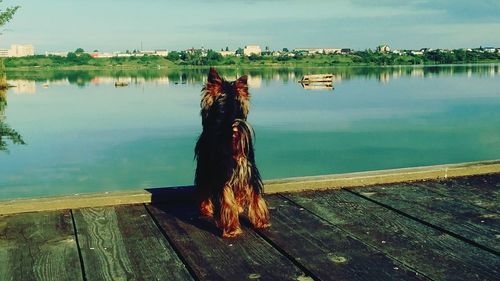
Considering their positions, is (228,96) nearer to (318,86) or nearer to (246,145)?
(246,145)

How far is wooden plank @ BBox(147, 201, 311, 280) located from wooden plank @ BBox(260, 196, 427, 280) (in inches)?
4.2

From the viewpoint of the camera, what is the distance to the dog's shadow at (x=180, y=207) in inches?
151

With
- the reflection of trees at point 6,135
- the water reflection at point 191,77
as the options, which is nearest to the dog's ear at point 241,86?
the reflection of trees at point 6,135

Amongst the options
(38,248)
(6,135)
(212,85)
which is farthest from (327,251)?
(6,135)

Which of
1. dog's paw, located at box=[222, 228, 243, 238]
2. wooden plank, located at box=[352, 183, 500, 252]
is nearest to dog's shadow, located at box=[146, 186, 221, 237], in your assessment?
dog's paw, located at box=[222, 228, 243, 238]

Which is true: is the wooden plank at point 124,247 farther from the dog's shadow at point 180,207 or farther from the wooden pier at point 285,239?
the dog's shadow at point 180,207

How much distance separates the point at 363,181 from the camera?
4.97m

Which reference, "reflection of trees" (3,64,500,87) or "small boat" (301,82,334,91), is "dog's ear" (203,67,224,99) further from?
"reflection of trees" (3,64,500,87)

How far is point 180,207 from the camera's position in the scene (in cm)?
436

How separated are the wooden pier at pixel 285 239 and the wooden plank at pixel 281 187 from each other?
0.06 feet

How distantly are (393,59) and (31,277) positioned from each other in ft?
580

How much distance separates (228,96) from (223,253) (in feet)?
3.34

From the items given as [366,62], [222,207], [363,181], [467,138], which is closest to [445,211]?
[363,181]

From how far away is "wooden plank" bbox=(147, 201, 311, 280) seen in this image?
9.44ft
